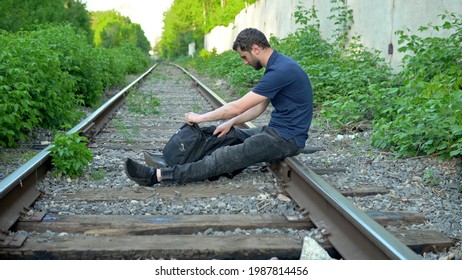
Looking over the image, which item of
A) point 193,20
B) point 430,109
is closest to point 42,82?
point 430,109

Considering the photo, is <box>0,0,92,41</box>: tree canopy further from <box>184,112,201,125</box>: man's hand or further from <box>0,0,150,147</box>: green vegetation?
<box>184,112,201,125</box>: man's hand

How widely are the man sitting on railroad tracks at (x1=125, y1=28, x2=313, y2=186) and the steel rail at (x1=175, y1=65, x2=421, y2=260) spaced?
28 centimetres

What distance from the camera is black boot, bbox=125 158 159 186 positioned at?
3979 mm

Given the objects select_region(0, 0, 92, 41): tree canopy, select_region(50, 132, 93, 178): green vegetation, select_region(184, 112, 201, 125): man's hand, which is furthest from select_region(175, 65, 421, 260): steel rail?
select_region(0, 0, 92, 41): tree canopy

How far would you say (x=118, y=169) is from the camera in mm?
4660

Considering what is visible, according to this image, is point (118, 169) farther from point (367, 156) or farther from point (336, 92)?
point (336, 92)

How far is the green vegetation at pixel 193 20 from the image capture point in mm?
35097

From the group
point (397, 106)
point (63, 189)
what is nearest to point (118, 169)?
point (63, 189)

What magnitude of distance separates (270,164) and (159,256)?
2.12 m

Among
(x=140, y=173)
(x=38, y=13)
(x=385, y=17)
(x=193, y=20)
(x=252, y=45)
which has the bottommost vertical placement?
(x=140, y=173)

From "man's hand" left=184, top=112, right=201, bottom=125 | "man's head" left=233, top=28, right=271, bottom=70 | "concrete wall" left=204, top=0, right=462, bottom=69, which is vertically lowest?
"man's hand" left=184, top=112, right=201, bottom=125

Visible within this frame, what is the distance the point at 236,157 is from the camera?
4.16 meters

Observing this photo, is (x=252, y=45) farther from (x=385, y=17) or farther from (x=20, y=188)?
(x=385, y=17)

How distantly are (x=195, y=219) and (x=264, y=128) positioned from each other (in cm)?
135
